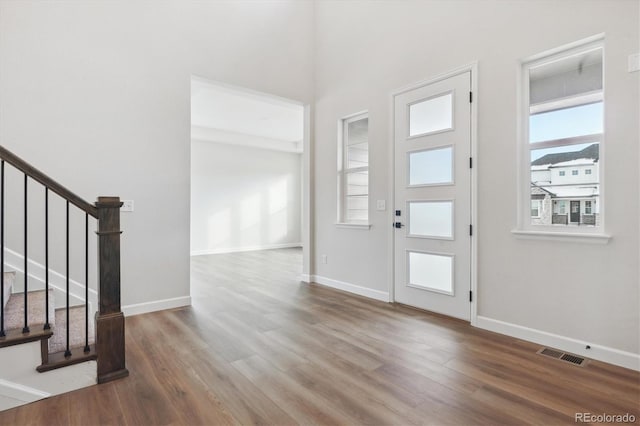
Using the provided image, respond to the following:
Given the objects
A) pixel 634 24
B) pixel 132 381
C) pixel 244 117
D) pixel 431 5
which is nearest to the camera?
pixel 132 381

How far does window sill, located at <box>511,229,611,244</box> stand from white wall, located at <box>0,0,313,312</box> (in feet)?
11.1

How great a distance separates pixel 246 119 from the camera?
7.30 metres

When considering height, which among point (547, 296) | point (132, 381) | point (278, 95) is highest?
point (278, 95)

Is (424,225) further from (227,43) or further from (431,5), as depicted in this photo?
(227,43)

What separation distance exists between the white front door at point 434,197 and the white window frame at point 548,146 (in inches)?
17.6

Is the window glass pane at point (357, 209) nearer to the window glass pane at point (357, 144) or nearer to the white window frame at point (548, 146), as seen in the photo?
the window glass pane at point (357, 144)

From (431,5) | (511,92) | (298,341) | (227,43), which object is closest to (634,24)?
(511,92)

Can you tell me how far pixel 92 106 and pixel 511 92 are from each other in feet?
12.8

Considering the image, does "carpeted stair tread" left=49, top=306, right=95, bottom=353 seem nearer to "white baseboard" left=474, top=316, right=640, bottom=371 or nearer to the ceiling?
the ceiling

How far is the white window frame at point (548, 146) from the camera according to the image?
8.05 feet

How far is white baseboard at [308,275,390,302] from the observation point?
399 centimetres

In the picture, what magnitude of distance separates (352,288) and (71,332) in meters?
2.97

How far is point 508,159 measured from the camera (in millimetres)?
2904

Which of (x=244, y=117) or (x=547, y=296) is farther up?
(x=244, y=117)
